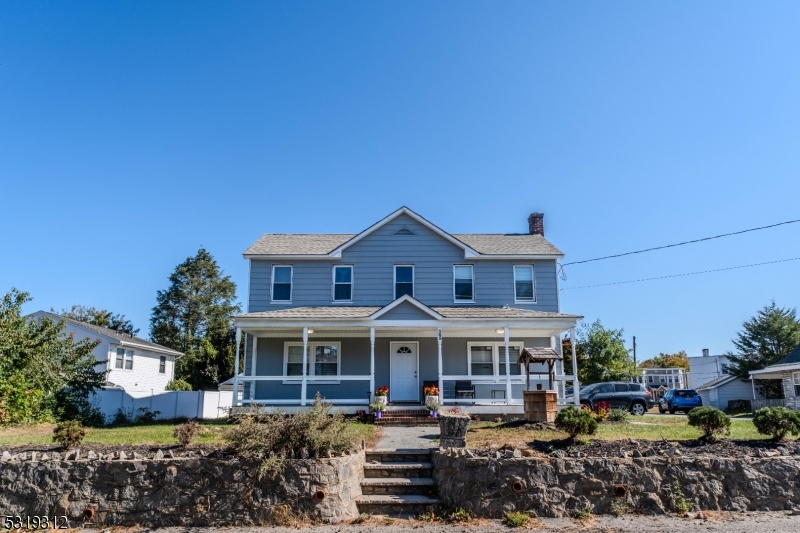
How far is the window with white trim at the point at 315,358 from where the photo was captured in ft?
59.8

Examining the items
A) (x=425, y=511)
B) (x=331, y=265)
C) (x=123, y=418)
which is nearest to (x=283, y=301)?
(x=331, y=265)

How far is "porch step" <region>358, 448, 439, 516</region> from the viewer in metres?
A: 7.20

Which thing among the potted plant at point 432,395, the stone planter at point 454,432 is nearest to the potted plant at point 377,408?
the potted plant at point 432,395

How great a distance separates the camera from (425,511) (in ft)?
23.4

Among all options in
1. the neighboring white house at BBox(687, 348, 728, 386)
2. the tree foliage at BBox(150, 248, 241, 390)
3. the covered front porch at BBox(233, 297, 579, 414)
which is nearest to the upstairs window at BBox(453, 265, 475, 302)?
the covered front porch at BBox(233, 297, 579, 414)

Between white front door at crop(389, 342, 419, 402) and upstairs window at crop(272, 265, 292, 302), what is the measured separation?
4194 mm

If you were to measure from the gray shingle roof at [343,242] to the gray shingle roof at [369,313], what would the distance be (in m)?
2.25

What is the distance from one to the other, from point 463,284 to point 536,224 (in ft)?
16.1

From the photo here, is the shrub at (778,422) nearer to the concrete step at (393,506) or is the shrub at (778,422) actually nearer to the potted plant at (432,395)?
the concrete step at (393,506)

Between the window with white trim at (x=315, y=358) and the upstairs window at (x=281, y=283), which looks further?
the upstairs window at (x=281, y=283)

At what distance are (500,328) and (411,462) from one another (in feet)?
29.0

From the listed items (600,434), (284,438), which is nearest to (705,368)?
(600,434)

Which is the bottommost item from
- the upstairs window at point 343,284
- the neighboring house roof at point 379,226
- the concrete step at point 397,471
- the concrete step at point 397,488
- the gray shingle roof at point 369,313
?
the concrete step at point 397,488

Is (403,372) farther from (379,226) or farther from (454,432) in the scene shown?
(454,432)
